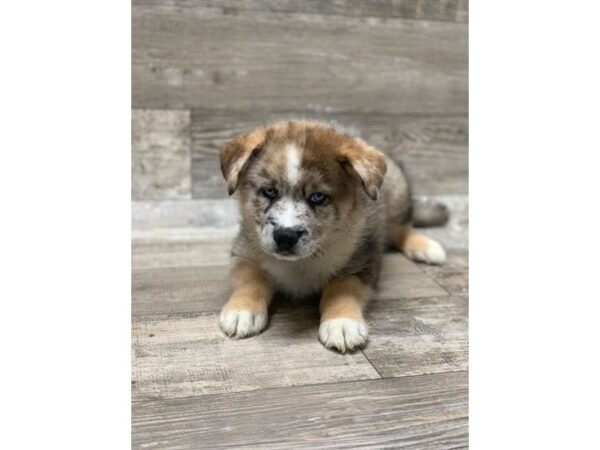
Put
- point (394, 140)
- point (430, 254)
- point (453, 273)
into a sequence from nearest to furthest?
point (453, 273)
point (430, 254)
point (394, 140)

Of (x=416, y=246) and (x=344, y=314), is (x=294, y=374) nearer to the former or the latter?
(x=344, y=314)

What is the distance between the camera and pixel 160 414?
1.86m

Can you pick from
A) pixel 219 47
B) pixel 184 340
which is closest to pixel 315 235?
pixel 184 340

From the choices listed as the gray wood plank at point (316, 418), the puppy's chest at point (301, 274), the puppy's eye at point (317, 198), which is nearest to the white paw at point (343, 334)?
the gray wood plank at point (316, 418)

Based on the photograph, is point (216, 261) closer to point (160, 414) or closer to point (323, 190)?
point (323, 190)

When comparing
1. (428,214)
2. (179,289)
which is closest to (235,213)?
(179,289)

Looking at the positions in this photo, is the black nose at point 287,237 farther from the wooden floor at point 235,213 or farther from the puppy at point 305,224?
the wooden floor at point 235,213

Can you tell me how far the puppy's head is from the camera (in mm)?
2307

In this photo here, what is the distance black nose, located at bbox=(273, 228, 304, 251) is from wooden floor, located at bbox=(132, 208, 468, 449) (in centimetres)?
38

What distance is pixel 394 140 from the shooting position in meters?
4.04

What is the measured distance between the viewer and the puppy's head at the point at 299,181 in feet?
7.57

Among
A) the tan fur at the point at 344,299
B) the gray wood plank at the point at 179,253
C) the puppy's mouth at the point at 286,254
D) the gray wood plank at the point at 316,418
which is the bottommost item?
the gray wood plank at the point at 316,418

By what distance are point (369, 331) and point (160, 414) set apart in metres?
0.94

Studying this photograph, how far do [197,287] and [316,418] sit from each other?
3.74 ft
